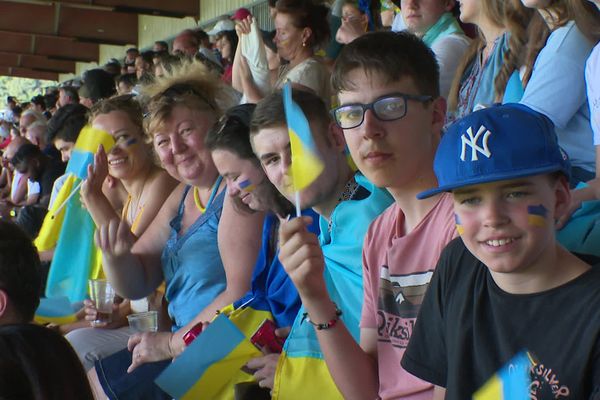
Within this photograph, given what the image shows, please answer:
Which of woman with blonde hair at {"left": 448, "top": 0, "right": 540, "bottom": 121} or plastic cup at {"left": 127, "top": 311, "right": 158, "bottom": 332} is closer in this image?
woman with blonde hair at {"left": 448, "top": 0, "right": 540, "bottom": 121}

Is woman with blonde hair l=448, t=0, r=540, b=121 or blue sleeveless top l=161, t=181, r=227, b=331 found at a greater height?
woman with blonde hair l=448, t=0, r=540, b=121

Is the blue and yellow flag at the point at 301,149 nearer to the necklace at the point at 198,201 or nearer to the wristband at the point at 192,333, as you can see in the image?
the wristband at the point at 192,333

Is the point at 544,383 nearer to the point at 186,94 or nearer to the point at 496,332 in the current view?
the point at 496,332

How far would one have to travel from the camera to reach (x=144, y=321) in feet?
10.8

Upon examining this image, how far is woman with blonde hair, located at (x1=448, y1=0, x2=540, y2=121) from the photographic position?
101 inches

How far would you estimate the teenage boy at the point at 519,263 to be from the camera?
4.58ft

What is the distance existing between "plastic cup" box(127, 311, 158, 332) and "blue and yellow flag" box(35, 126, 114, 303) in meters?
0.50

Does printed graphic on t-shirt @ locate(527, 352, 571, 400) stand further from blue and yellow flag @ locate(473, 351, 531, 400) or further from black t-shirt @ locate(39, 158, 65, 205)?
black t-shirt @ locate(39, 158, 65, 205)

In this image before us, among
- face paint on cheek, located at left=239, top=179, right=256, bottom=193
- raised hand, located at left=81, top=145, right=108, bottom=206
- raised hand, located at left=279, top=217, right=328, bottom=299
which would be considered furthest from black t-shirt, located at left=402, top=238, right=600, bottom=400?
raised hand, located at left=81, top=145, right=108, bottom=206

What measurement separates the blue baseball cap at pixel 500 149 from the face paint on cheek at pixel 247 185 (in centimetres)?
123

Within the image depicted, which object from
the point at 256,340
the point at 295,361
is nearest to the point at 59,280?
the point at 256,340

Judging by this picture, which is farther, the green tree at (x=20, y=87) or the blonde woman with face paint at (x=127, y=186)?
the green tree at (x=20, y=87)

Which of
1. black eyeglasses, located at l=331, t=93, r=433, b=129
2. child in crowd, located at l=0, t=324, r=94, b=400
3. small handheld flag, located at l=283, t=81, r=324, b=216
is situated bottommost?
child in crowd, located at l=0, t=324, r=94, b=400

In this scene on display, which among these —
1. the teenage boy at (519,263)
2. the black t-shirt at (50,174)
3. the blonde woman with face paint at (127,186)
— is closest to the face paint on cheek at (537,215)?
the teenage boy at (519,263)
